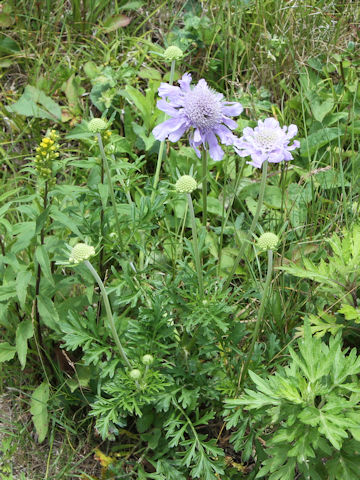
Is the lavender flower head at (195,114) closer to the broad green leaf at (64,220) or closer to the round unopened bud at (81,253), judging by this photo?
the broad green leaf at (64,220)

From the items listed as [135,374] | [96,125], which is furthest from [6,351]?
[96,125]

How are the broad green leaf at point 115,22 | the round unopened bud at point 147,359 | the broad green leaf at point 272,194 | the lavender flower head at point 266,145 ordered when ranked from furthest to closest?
the broad green leaf at point 115,22, the broad green leaf at point 272,194, the round unopened bud at point 147,359, the lavender flower head at point 266,145

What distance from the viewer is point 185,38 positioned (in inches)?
115

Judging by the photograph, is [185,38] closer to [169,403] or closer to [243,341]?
[243,341]

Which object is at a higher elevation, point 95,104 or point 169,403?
point 95,104

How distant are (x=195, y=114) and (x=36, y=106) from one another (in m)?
1.24

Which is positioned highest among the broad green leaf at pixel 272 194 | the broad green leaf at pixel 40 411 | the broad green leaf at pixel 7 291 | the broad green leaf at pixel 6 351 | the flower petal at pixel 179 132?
the flower petal at pixel 179 132

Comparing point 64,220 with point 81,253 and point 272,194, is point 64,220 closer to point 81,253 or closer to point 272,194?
point 81,253

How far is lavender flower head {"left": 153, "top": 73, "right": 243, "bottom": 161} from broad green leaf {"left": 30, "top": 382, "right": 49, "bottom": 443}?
1.01m

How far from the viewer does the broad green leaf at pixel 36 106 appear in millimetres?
2684

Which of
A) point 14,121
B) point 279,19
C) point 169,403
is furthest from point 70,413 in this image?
point 279,19

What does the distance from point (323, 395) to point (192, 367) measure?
19.3 inches

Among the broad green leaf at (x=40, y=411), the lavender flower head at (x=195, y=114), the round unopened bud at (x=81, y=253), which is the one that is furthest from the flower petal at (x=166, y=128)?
the broad green leaf at (x=40, y=411)

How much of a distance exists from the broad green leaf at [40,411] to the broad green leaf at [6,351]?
0.55 feet
